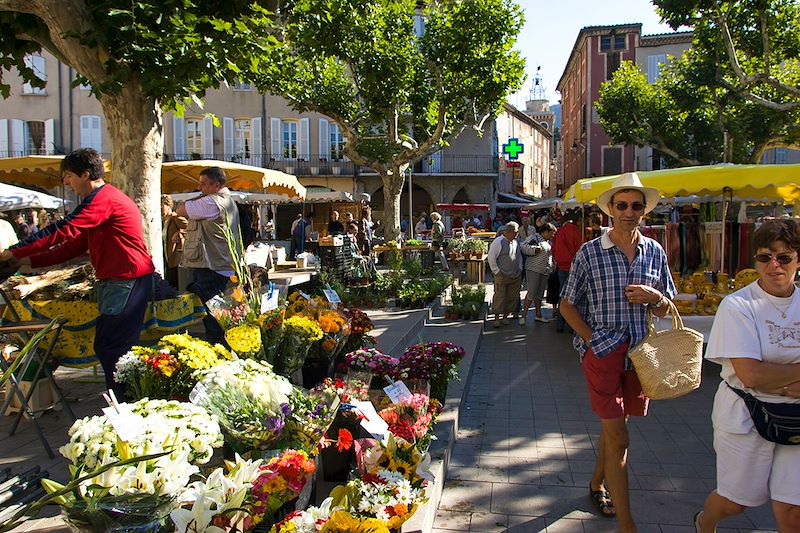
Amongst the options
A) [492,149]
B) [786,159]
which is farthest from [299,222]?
[786,159]

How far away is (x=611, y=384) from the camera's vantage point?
3.26 m

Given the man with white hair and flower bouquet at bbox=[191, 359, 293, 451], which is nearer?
flower bouquet at bbox=[191, 359, 293, 451]

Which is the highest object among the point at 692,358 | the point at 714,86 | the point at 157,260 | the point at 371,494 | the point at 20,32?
the point at 714,86

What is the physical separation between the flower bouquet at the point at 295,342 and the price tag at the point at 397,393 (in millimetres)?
660

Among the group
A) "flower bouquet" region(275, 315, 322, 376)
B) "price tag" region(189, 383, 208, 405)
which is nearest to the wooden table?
"flower bouquet" region(275, 315, 322, 376)

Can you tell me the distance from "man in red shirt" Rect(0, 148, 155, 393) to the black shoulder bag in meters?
3.50

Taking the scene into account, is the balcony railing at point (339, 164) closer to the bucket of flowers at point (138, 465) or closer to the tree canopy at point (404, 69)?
the tree canopy at point (404, 69)

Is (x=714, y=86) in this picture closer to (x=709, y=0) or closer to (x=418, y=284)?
(x=709, y=0)

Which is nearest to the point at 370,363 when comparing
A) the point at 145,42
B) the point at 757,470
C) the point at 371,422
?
the point at 371,422

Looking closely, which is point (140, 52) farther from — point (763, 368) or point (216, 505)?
point (763, 368)

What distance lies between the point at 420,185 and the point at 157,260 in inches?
1197

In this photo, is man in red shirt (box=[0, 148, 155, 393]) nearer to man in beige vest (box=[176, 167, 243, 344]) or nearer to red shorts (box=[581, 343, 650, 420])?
man in beige vest (box=[176, 167, 243, 344])

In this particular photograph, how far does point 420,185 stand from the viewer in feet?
118

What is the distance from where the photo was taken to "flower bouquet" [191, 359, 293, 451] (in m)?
2.85
